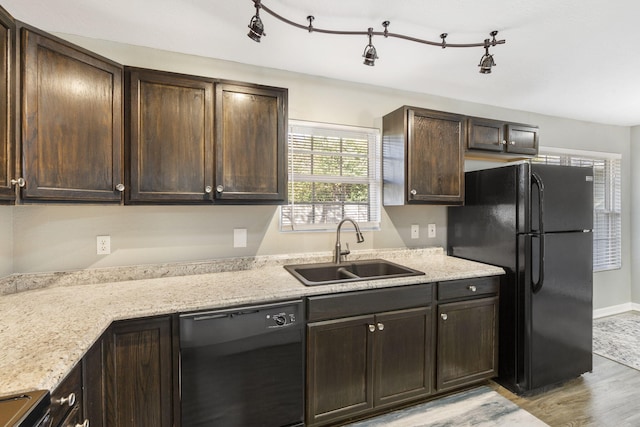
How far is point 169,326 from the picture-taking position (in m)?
1.51

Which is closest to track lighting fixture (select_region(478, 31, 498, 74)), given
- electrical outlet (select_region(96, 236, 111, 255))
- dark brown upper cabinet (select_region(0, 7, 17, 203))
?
dark brown upper cabinet (select_region(0, 7, 17, 203))

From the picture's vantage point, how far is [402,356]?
6.64 feet

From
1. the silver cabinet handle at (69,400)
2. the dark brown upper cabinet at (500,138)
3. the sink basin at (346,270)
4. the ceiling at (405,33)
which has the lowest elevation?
the silver cabinet handle at (69,400)

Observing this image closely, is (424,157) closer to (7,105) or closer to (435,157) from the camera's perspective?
(435,157)

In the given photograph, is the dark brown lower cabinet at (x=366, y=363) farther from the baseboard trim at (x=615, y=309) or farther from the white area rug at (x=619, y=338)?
the baseboard trim at (x=615, y=309)

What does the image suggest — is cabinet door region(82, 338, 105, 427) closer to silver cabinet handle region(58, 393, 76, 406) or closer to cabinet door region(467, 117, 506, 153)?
silver cabinet handle region(58, 393, 76, 406)

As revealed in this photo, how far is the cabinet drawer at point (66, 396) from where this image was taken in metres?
0.96

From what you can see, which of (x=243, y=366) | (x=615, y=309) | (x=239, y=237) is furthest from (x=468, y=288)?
(x=615, y=309)

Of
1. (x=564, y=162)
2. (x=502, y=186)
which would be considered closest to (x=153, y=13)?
(x=502, y=186)

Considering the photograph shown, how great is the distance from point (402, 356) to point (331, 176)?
1.46 metres

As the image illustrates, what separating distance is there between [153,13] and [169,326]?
171cm

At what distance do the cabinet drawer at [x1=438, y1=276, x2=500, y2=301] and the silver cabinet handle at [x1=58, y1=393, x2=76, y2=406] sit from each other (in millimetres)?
1985

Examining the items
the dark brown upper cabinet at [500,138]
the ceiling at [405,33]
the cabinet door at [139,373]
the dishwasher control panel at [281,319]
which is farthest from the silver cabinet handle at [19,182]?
the dark brown upper cabinet at [500,138]

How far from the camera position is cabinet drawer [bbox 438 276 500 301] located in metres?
2.12
